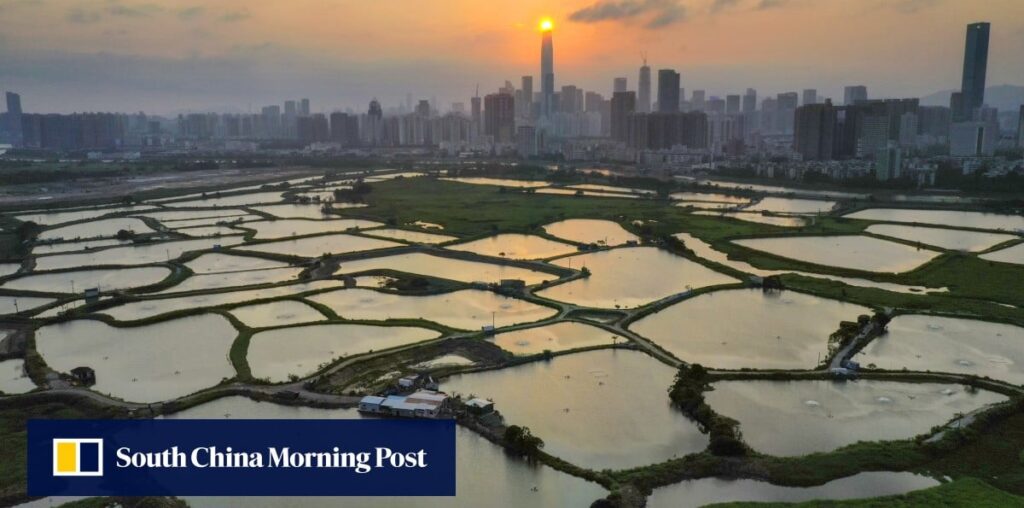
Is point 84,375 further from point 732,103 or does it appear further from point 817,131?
point 732,103

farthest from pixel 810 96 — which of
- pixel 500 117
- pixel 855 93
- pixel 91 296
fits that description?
pixel 91 296

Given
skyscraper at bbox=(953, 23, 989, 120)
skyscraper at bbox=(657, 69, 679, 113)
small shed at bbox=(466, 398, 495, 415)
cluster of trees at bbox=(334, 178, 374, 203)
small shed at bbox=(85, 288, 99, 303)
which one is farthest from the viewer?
skyscraper at bbox=(657, 69, 679, 113)

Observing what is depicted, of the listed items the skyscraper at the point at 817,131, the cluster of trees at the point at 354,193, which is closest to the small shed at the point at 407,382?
the cluster of trees at the point at 354,193

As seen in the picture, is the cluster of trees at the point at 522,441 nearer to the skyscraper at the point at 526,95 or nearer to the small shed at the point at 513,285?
the small shed at the point at 513,285

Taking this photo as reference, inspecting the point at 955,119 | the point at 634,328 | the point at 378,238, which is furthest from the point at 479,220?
the point at 955,119

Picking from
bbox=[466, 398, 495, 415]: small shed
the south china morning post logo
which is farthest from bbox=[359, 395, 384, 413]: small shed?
the south china morning post logo

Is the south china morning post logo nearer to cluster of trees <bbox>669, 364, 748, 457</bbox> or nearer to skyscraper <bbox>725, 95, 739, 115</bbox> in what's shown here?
cluster of trees <bbox>669, 364, 748, 457</bbox>
